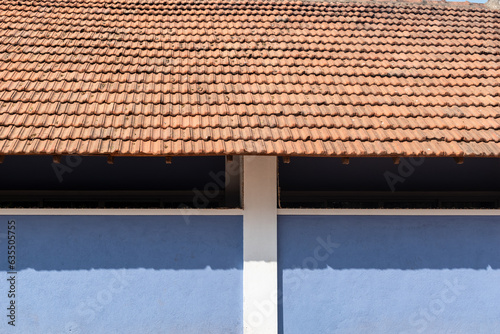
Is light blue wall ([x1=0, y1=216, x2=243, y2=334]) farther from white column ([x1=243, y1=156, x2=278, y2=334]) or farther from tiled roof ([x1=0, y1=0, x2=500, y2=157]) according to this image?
tiled roof ([x1=0, y1=0, x2=500, y2=157])

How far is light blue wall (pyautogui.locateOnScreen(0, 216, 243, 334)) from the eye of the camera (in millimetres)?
4016

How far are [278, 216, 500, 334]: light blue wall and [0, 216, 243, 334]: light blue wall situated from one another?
0.64 m

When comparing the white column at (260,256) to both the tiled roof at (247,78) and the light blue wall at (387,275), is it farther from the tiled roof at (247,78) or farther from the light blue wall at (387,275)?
the tiled roof at (247,78)

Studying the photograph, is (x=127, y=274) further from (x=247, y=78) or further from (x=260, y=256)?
(x=247, y=78)

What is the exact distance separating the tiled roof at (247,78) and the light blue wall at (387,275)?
3.15 feet

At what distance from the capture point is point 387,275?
4.20 m

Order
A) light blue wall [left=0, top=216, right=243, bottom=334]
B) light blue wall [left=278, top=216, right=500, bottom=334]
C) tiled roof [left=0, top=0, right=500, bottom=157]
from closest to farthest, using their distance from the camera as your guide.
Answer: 1. tiled roof [left=0, top=0, right=500, bottom=157]
2. light blue wall [left=0, top=216, right=243, bottom=334]
3. light blue wall [left=278, top=216, right=500, bottom=334]

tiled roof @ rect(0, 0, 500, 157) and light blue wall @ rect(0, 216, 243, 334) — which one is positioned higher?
tiled roof @ rect(0, 0, 500, 157)

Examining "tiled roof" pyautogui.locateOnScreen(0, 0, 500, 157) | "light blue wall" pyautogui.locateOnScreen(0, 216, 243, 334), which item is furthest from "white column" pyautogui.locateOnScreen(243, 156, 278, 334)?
"tiled roof" pyautogui.locateOnScreen(0, 0, 500, 157)

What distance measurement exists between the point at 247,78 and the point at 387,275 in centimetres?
268

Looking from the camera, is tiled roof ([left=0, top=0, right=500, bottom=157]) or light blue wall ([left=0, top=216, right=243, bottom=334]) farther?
light blue wall ([left=0, top=216, right=243, bottom=334])

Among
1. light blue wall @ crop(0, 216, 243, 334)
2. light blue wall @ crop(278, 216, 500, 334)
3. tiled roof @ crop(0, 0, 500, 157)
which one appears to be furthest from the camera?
light blue wall @ crop(278, 216, 500, 334)

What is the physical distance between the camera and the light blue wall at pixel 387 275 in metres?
4.15

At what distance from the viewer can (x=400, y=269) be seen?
420 cm
